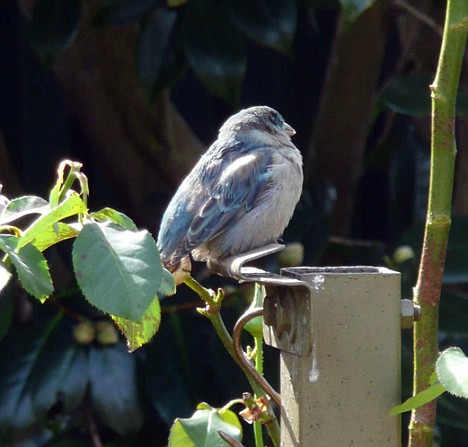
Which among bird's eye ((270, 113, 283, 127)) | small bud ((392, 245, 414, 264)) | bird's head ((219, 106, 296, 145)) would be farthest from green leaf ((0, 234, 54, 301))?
small bud ((392, 245, 414, 264))

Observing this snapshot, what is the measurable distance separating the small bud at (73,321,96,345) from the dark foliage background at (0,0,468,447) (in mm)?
22

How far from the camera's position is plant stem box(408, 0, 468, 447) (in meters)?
1.03

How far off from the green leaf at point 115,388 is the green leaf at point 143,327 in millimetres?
1691

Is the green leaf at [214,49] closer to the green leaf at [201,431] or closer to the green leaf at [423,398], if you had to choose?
the green leaf at [201,431]

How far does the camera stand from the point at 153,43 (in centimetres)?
274

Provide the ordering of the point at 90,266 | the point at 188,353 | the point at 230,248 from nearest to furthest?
the point at 90,266 < the point at 230,248 < the point at 188,353

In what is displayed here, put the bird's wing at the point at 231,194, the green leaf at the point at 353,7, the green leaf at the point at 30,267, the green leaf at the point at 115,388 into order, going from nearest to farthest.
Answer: the green leaf at the point at 30,267, the bird's wing at the point at 231,194, the green leaf at the point at 353,7, the green leaf at the point at 115,388

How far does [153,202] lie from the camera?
10.2ft

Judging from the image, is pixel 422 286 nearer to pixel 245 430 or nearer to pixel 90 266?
pixel 90 266

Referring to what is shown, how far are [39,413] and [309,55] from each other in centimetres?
190

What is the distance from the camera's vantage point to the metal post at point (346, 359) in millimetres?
1014

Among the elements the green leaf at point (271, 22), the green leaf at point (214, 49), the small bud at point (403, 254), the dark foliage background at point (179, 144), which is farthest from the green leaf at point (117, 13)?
the small bud at point (403, 254)

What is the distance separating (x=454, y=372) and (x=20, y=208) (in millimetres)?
506

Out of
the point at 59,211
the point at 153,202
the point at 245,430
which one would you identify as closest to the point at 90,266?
the point at 59,211
